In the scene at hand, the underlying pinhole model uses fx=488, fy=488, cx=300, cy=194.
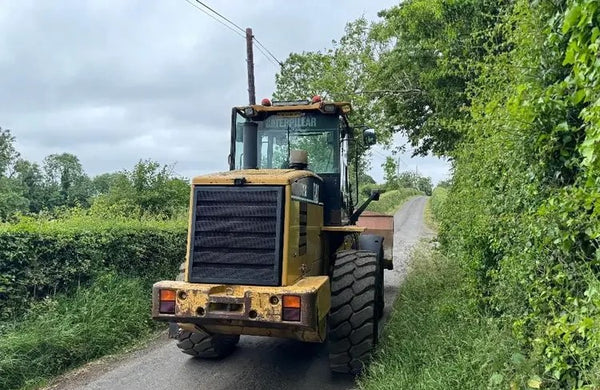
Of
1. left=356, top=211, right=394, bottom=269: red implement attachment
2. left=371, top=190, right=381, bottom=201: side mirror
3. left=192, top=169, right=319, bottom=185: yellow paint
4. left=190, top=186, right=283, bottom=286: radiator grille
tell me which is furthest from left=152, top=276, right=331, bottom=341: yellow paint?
left=356, top=211, right=394, bottom=269: red implement attachment

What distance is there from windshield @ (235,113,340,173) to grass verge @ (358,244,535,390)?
80.0 inches

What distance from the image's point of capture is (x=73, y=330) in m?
5.79

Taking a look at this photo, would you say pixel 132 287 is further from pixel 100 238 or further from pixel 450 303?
pixel 450 303

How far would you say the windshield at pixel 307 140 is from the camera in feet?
19.6

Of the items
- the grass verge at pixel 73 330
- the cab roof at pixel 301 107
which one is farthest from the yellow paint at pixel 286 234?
the grass verge at pixel 73 330

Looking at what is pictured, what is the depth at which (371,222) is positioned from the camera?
948 centimetres

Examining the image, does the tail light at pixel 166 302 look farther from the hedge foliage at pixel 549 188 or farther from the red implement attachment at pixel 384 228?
the red implement attachment at pixel 384 228

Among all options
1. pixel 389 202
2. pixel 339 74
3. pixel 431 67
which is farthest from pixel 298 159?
pixel 389 202

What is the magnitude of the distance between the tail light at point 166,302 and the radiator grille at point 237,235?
27cm

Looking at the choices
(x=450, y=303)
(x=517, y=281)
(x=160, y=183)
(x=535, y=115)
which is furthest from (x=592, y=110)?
(x=160, y=183)

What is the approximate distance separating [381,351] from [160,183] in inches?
489

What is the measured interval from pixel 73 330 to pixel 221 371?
1922 mm

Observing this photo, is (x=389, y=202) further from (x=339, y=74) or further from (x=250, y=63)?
(x=250, y=63)

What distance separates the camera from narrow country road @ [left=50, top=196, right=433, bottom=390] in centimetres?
496
